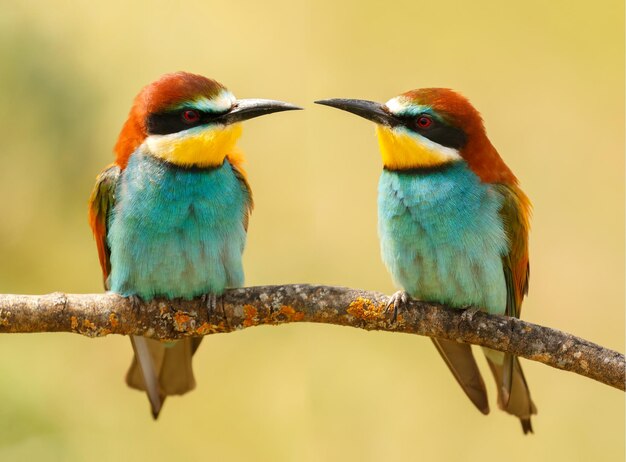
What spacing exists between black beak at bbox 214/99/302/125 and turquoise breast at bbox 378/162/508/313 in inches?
15.3

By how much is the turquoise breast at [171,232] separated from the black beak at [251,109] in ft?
0.57

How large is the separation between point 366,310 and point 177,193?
2.18 feet

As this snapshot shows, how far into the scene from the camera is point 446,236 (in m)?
2.69

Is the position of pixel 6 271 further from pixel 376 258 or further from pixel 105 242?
pixel 376 258

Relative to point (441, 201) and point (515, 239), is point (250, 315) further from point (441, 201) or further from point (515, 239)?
point (515, 239)

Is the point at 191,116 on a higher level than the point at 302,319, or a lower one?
higher

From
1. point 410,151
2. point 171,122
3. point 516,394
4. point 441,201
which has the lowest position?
point 516,394

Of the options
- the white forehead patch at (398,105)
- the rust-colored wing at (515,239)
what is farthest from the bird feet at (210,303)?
the rust-colored wing at (515,239)

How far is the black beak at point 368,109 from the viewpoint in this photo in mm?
2695

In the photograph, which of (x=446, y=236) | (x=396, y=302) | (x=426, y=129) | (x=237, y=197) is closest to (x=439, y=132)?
(x=426, y=129)

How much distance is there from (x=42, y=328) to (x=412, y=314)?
1004mm

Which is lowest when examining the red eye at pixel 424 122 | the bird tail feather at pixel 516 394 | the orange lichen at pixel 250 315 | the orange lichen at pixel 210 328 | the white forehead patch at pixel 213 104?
the bird tail feather at pixel 516 394

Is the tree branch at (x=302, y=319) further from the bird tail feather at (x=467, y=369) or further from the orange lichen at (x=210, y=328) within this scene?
the bird tail feather at (x=467, y=369)

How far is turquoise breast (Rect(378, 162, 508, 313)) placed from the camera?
2.68 m
